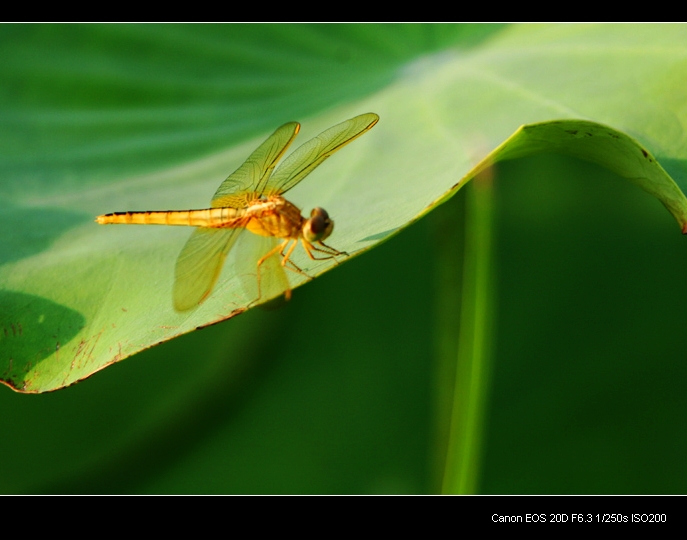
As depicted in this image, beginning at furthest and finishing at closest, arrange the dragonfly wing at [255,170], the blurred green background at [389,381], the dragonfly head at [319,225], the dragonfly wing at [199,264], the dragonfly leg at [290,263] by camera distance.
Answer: the blurred green background at [389,381] → the dragonfly wing at [255,170] → the dragonfly head at [319,225] → the dragonfly leg at [290,263] → the dragonfly wing at [199,264]

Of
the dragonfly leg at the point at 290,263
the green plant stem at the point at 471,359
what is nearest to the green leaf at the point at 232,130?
the dragonfly leg at the point at 290,263

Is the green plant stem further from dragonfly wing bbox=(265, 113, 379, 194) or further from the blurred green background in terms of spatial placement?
dragonfly wing bbox=(265, 113, 379, 194)

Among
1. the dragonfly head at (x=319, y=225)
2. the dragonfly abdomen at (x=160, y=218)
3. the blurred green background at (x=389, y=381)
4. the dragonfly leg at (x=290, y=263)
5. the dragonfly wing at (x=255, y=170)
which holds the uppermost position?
the dragonfly wing at (x=255, y=170)

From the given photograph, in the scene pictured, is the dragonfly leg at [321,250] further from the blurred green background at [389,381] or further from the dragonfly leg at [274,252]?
the blurred green background at [389,381]

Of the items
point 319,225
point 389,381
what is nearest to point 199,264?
point 319,225

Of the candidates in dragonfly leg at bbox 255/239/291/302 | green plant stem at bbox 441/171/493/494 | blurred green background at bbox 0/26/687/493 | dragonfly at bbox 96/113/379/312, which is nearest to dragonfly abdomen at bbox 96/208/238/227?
dragonfly at bbox 96/113/379/312

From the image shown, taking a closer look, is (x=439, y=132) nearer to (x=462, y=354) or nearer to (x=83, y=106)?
(x=462, y=354)

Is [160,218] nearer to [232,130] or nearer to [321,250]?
[321,250]
